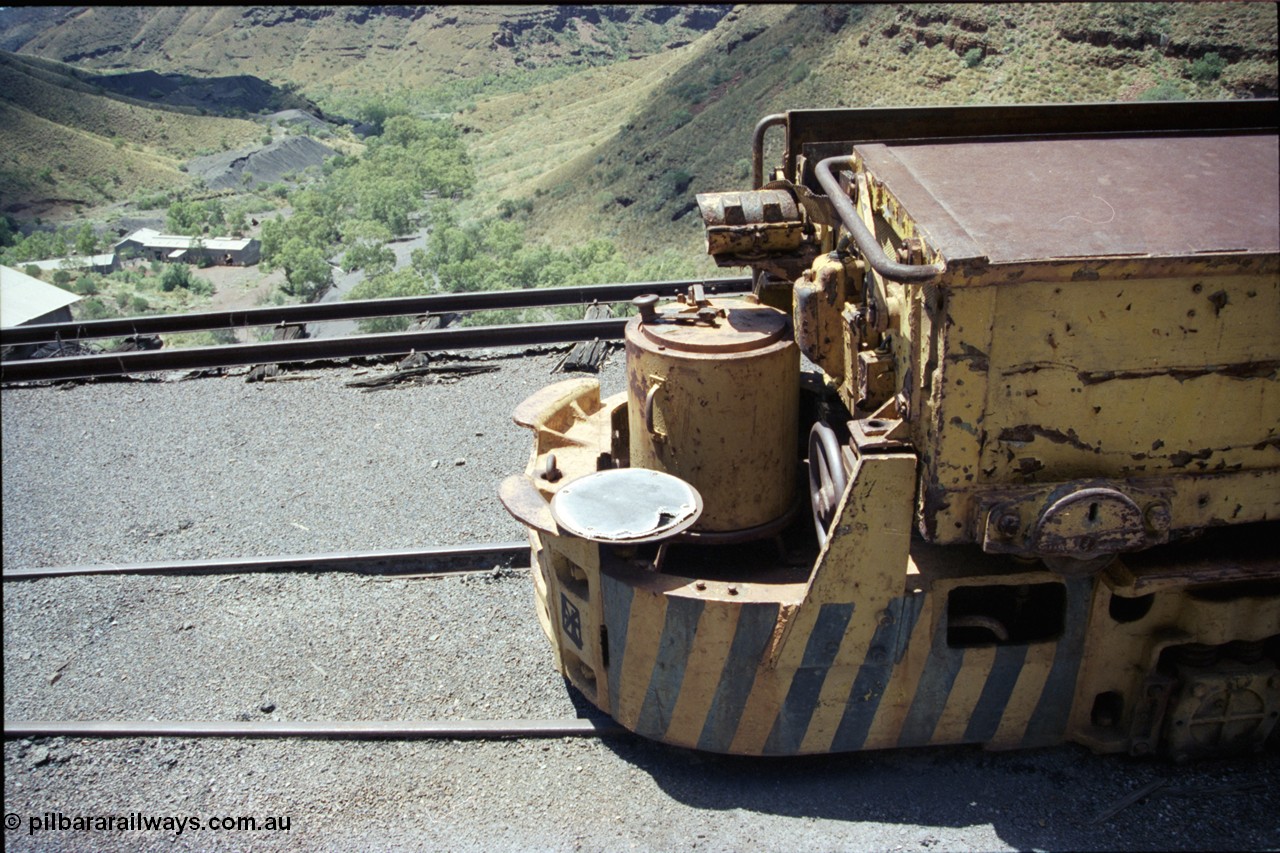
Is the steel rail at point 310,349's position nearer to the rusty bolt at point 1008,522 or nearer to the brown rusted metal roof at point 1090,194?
the brown rusted metal roof at point 1090,194

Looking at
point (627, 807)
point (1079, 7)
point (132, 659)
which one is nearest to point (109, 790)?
point (132, 659)

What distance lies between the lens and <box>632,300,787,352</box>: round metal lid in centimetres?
401

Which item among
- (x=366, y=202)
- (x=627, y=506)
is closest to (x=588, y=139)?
(x=366, y=202)

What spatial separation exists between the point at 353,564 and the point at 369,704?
1.38m

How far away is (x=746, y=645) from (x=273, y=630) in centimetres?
297

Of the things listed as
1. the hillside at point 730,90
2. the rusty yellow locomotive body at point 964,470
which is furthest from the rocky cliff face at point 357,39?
the rusty yellow locomotive body at point 964,470

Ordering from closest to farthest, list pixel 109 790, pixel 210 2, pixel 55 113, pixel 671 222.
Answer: pixel 210 2 < pixel 109 790 < pixel 671 222 < pixel 55 113

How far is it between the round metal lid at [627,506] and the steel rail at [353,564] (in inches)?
76.2

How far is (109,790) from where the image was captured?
435cm

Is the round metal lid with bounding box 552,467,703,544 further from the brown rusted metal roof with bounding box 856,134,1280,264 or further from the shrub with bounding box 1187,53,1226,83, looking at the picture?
the shrub with bounding box 1187,53,1226,83

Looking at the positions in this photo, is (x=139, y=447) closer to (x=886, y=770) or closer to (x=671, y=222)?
(x=886, y=770)

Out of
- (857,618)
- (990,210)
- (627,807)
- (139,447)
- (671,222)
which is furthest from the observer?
(671,222)

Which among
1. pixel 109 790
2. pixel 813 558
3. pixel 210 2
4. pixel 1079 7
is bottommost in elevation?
pixel 109 790

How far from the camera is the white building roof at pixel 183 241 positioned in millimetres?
22125
